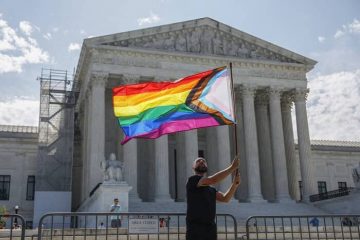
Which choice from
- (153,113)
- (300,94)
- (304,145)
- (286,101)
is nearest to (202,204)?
(153,113)

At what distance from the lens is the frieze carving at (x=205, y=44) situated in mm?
41750

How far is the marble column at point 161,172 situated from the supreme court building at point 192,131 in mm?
79

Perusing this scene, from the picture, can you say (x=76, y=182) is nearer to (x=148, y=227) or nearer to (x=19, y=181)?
(x=19, y=181)

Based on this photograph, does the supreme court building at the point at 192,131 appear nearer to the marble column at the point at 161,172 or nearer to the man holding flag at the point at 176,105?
the marble column at the point at 161,172

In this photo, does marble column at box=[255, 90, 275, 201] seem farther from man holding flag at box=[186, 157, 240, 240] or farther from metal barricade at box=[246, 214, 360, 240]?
man holding flag at box=[186, 157, 240, 240]

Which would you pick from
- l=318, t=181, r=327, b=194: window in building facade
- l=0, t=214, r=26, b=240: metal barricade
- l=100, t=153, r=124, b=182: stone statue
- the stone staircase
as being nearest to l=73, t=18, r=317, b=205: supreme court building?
the stone staircase

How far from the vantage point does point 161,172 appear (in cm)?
3878

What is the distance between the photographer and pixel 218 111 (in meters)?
11.1

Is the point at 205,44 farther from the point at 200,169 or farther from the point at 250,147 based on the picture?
the point at 200,169

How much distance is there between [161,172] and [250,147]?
8.47 metres

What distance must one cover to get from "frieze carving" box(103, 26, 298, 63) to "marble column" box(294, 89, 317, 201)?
12.2 ft

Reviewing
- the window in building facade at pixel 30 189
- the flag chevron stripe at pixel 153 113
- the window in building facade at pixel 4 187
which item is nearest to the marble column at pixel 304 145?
the window in building facade at pixel 30 189

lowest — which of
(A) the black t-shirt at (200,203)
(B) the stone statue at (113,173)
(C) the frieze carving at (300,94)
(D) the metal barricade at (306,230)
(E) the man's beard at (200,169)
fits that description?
(D) the metal barricade at (306,230)

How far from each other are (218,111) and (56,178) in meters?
35.4
